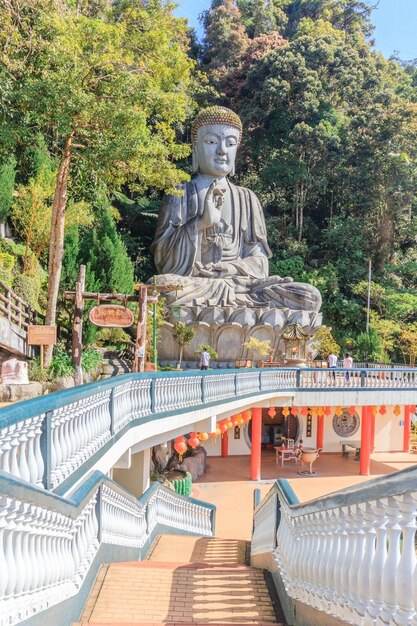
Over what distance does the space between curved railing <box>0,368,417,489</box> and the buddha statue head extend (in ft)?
51.8

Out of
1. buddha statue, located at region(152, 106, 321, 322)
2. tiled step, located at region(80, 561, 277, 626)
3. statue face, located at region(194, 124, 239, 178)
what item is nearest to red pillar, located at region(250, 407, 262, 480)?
buddha statue, located at region(152, 106, 321, 322)

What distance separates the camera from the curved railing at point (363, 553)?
2.03m

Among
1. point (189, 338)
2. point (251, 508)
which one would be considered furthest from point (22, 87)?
point (251, 508)

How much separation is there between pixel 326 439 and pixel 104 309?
459 inches

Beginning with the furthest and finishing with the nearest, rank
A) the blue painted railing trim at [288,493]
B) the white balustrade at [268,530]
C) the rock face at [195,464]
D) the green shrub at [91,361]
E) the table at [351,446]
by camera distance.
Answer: the table at [351,446], the rock face at [195,464], the green shrub at [91,361], the white balustrade at [268,530], the blue painted railing trim at [288,493]

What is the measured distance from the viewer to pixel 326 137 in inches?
1236

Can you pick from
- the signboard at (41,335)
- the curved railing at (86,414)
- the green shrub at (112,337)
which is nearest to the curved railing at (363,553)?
the curved railing at (86,414)

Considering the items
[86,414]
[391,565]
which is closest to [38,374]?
[86,414]

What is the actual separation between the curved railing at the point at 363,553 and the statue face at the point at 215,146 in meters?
23.4

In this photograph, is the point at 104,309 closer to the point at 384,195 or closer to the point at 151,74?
the point at 151,74

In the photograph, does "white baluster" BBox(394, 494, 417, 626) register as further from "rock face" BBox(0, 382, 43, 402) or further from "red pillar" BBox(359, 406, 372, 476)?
"red pillar" BBox(359, 406, 372, 476)

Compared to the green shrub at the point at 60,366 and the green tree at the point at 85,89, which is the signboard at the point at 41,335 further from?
the green tree at the point at 85,89

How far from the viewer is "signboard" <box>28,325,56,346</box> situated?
38.7 ft

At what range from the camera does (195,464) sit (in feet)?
51.0
